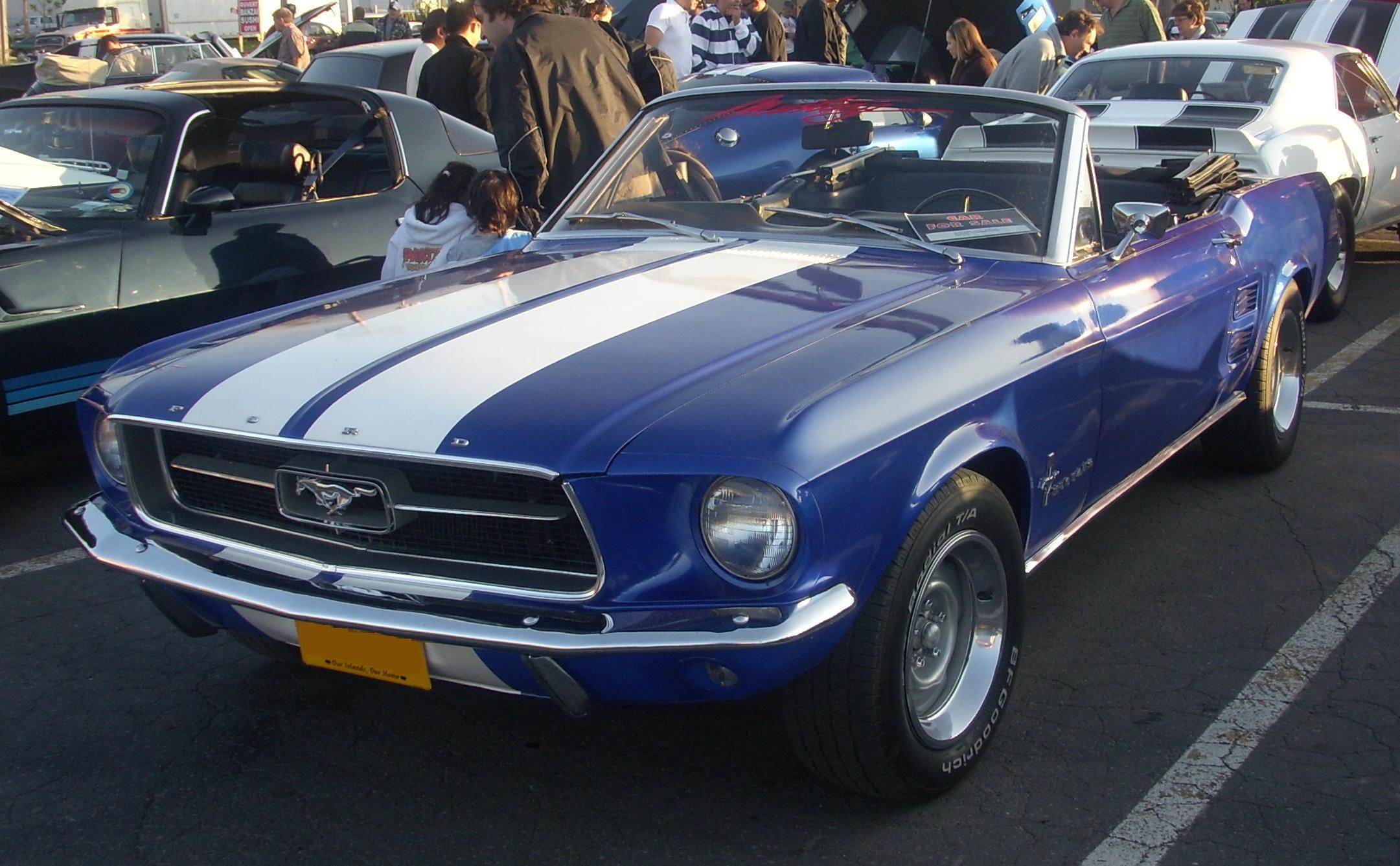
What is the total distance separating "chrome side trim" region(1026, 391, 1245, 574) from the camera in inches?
127

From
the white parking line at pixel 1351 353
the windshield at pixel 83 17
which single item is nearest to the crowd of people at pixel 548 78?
the white parking line at pixel 1351 353

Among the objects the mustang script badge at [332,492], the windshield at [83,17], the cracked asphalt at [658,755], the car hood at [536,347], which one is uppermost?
the car hood at [536,347]

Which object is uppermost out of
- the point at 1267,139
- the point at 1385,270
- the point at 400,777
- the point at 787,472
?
the point at 787,472

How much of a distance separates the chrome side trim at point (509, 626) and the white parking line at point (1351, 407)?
4.10 metres

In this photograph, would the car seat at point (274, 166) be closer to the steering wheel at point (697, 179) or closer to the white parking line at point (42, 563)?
the white parking line at point (42, 563)

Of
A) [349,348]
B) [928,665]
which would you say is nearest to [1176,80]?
[928,665]

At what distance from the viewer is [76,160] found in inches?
216

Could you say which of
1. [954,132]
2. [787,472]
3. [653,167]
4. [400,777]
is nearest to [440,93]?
[653,167]

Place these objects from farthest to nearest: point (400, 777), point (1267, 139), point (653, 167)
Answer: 1. point (1267, 139)
2. point (653, 167)
3. point (400, 777)

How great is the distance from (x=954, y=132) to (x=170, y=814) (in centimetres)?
276

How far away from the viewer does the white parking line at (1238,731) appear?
104 inches

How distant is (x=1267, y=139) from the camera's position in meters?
6.83

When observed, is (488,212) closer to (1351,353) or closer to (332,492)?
(332,492)

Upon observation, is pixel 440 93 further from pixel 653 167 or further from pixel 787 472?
pixel 787 472
